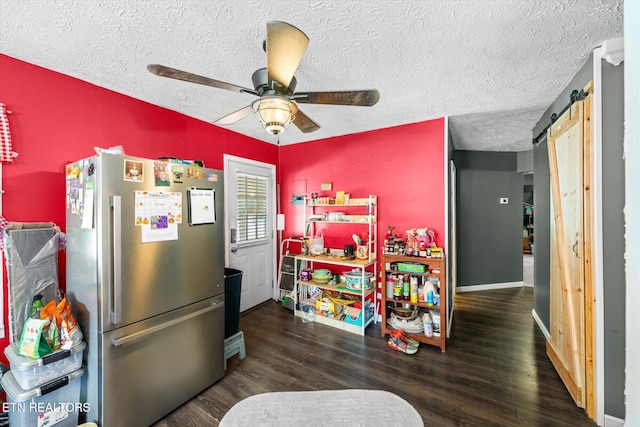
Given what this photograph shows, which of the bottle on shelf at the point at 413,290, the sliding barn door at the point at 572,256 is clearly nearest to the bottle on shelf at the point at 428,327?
the bottle on shelf at the point at 413,290

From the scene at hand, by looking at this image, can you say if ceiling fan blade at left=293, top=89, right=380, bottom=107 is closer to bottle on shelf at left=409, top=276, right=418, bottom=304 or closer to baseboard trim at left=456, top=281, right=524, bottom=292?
bottle on shelf at left=409, top=276, right=418, bottom=304

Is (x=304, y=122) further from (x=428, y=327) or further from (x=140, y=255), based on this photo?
(x=428, y=327)

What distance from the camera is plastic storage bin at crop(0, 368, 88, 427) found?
54.2 inches

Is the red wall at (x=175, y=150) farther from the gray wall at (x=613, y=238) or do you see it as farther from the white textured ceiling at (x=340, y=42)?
the gray wall at (x=613, y=238)

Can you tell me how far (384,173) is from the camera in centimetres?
324

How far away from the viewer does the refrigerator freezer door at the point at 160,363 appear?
152 centimetres

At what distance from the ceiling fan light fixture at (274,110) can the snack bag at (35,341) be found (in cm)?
171

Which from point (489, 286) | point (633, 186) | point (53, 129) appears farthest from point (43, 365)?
point (489, 286)

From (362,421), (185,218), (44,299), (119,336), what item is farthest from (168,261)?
(362,421)

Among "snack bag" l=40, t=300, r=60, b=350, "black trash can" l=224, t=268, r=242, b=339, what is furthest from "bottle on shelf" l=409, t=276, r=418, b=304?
"snack bag" l=40, t=300, r=60, b=350

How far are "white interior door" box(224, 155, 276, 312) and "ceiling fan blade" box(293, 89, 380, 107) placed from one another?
208 cm

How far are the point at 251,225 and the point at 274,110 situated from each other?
8.21 feet

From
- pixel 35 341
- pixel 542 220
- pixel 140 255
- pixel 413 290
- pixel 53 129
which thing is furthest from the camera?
pixel 542 220

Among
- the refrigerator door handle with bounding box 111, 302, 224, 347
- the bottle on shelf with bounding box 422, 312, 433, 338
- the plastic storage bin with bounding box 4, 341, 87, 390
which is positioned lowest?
the bottle on shelf with bounding box 422, 312, 433, 338
